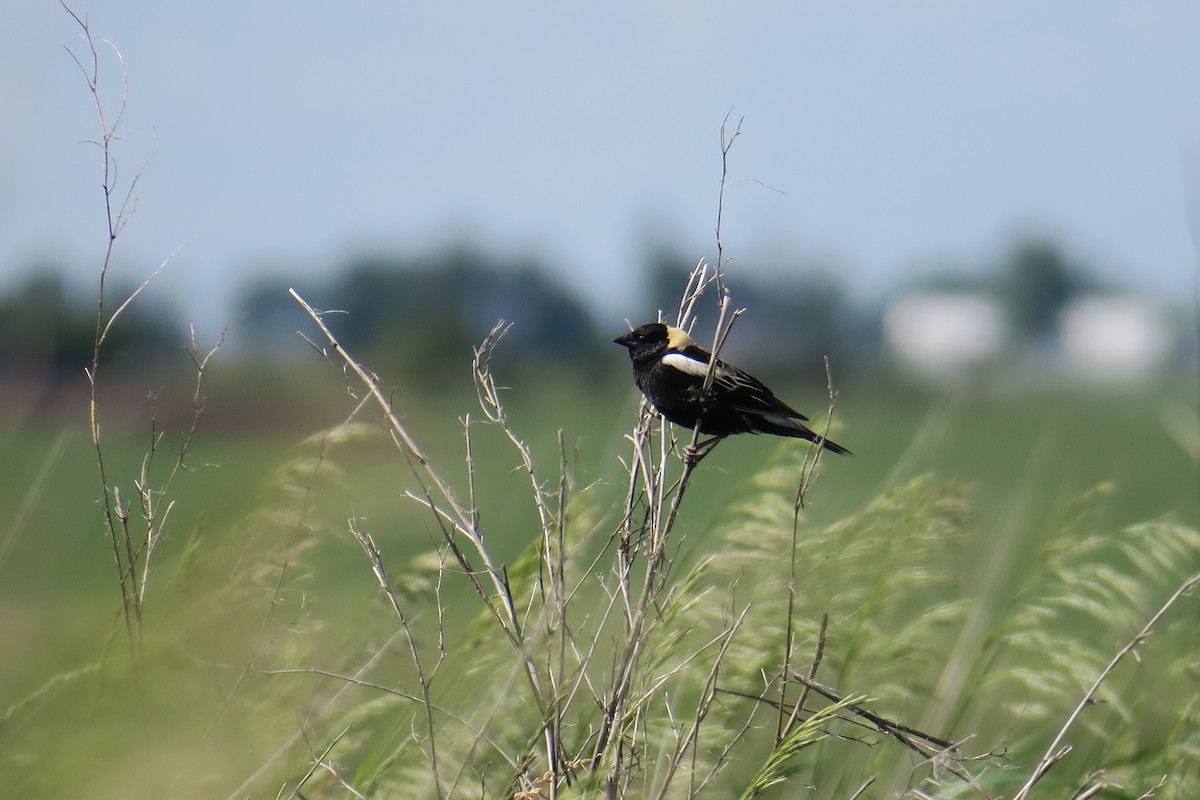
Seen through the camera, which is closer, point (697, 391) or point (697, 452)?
point (697, 452)

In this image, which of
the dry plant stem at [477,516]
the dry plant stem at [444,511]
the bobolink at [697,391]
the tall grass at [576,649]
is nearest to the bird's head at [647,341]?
the bobolink at [697,391]

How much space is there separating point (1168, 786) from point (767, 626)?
1067mm

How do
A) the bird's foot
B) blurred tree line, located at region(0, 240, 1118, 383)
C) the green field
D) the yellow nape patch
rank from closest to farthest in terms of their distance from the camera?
the green field < the bird's foot < the yellow nape patch < blurred tree line, located at region(0, 240, 1118, 383)

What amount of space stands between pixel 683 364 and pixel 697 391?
13 centimetres

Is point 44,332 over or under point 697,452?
over

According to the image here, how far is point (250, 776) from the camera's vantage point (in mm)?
1808

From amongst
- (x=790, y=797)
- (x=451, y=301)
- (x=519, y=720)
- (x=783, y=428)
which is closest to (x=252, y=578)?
(x=519, y=720)

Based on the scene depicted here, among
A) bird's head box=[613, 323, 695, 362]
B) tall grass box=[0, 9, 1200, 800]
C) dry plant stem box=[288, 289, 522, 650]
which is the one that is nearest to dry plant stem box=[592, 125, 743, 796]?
tall grass box=[0, 9, 1200, 800]

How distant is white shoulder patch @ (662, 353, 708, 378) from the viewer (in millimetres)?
3127

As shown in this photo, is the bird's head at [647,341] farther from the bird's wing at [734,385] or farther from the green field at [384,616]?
the green field at [384,616]

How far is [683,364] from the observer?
3.14 metres

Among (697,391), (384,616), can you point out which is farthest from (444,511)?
(697,391)

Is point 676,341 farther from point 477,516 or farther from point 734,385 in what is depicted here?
point 477,516

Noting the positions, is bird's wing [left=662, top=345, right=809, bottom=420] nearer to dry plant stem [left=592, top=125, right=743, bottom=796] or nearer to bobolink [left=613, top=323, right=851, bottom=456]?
bobolink [left=613, top=323, right=851, bottom=456]
